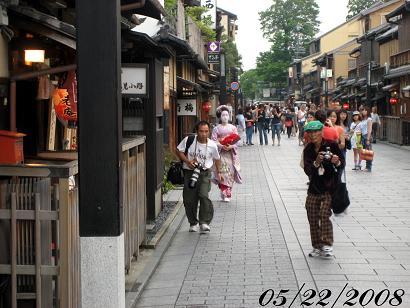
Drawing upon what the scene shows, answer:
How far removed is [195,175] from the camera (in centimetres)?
1128

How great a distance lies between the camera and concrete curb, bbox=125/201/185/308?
7.57 m

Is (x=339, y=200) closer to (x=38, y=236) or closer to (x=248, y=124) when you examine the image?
(x=38, y=236)

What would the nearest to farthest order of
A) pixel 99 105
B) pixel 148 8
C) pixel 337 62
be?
pixel 99 105, pixel 148 8, pixel 337 62

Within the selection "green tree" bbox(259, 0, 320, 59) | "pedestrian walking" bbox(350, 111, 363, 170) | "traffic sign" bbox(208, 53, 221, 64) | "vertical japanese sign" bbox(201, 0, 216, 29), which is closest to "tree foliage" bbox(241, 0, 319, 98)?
"green tree" bbox(259, 0, 320, 59)

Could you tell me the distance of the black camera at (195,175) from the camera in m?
11.3

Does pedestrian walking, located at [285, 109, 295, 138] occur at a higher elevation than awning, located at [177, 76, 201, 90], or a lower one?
lower

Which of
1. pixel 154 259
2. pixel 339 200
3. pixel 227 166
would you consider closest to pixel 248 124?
pixel 227 166

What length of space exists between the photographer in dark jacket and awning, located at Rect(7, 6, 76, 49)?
3.55 meters

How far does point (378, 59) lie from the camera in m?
49.8

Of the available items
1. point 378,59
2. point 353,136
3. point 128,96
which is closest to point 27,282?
point 128,96

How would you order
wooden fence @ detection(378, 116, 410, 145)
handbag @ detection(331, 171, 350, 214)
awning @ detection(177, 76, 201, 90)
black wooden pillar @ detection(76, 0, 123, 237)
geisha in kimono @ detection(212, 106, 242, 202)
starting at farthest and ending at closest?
wooden fence @ detection(378, 116, 410, 145)
awning @ detection(177, 76, 201, 90)
geisha in kimono @ detection(212, 106, 242, 202)
handbag @ detection(331, 171, 350, 214)
black wooden pillar @ detection(76, 0, 123, 237)

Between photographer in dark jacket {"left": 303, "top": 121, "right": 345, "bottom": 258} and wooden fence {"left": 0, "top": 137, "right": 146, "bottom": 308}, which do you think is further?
photographer in dark jacket {"left": 303, "top": 121, "right": 345, "bottom": 258}
